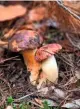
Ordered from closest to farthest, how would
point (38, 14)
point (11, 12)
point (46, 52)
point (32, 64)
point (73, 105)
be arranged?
point (73, 105)
point (46, 52)
point (32, 64)
point (11, 12)
point (38, 14)

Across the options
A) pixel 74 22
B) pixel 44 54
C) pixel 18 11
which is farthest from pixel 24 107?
pixel 18 11

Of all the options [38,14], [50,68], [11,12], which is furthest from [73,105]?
[38,14]

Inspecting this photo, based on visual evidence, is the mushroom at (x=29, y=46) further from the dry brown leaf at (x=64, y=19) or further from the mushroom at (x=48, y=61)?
the dry brown leaf at (x=64, y=19)

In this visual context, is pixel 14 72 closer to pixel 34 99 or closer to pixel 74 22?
pixel 34 99

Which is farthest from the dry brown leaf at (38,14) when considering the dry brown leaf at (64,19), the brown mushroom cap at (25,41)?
the brown mushroom cap at (25,41)

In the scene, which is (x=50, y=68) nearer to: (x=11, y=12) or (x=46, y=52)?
(x=46, y=52)
